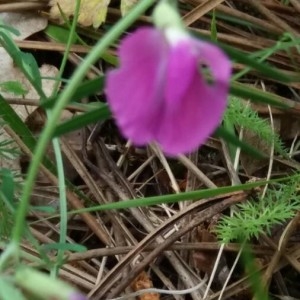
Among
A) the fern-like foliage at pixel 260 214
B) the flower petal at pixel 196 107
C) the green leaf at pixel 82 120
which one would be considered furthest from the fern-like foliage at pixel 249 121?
the flower petal at pixel 196 107

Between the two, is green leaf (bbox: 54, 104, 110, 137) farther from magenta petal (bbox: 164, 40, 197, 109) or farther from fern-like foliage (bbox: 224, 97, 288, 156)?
fern-like foliage (bbox: 224, 97, 288, 156)

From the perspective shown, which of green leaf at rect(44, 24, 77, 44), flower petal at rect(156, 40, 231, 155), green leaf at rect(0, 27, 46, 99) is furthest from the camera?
green leaf at rect(44, 24, 77, 44)

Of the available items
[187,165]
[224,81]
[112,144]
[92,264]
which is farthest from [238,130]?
[224,81]

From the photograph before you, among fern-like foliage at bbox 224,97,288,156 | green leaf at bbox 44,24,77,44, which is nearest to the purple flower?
fern-like foliage at bbox 224,97,288,156

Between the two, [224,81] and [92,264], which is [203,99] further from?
[92,264]

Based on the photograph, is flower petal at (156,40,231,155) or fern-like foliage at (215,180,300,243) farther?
fern-like foliage at (215,180,300,243)

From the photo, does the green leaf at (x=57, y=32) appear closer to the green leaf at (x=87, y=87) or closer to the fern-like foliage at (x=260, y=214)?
the fern-like foliage at (x=260, y=214)
